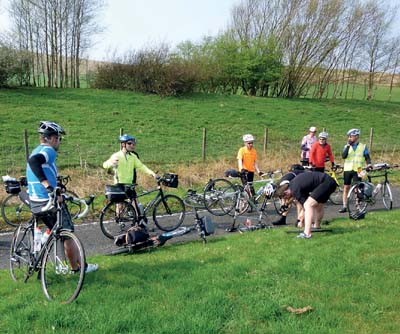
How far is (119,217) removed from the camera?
24.6 ft

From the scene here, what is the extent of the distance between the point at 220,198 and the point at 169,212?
1554 millimetres

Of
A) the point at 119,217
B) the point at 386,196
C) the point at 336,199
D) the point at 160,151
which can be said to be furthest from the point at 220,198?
the point at 160,151

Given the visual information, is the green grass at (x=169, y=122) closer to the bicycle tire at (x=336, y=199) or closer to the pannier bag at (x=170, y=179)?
the bicycle tire at (x=336, y=199)

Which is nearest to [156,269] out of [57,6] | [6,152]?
[6,152]

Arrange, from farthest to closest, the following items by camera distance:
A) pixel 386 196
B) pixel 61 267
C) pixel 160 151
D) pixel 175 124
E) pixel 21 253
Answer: pixel 175 124 < pixel 160 151 < pixel 386 196 < pixel 21 253 < pixel 61 267

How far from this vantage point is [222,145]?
17.8 metres

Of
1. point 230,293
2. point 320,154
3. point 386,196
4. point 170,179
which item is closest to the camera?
point 230,293

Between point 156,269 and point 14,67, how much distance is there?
1007 inches

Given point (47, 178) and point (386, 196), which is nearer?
point (47, 178)

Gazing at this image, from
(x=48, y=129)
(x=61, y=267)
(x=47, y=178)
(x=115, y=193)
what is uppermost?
(x=48, y=129)

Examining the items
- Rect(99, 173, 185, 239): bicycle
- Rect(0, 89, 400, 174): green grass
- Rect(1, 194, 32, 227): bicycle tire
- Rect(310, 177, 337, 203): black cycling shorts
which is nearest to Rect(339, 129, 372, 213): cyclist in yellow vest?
Rect(310, 177, 337, 203): black cycling shorts

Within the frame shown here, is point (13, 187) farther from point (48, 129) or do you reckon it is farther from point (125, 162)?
point (125, 162)

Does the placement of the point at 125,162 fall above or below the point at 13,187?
above

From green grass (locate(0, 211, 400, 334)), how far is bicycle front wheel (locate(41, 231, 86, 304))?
15cm
